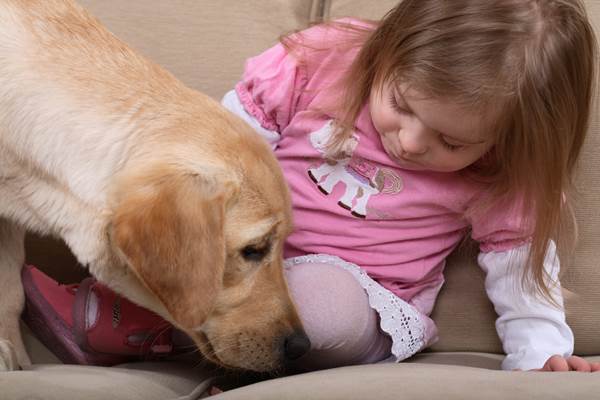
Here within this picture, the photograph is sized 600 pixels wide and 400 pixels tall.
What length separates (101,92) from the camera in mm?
1437

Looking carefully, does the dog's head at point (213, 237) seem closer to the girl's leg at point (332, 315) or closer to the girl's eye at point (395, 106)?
the girl's leg at point (332, 315)

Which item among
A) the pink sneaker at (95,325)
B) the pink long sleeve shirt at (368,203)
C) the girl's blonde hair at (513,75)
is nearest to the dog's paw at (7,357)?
the pink sneaker at (95,325)

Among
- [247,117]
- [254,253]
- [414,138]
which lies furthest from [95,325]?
[414,138]

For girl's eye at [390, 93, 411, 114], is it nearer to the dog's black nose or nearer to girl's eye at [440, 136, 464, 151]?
girl's eye at [440, 136, 464, 151]

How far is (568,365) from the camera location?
1597 millimetres

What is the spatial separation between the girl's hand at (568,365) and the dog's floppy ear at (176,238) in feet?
2.29

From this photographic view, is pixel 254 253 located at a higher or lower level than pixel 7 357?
higher

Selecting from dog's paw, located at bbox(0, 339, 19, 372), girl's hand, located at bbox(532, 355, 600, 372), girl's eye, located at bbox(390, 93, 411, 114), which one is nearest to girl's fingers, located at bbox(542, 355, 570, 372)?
girl's hand, located at bbox(532, 355, 600, 372)

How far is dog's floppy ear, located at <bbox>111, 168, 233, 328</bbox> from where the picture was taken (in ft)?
4.16

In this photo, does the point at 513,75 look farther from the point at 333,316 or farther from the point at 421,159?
the point at 333,316

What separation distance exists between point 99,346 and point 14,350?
168 mm

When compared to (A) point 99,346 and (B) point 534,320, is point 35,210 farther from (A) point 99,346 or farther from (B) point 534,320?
(B) point 534,320

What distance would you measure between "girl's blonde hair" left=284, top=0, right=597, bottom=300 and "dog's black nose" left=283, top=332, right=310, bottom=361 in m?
0.50

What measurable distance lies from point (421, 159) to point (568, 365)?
1.65 feet
